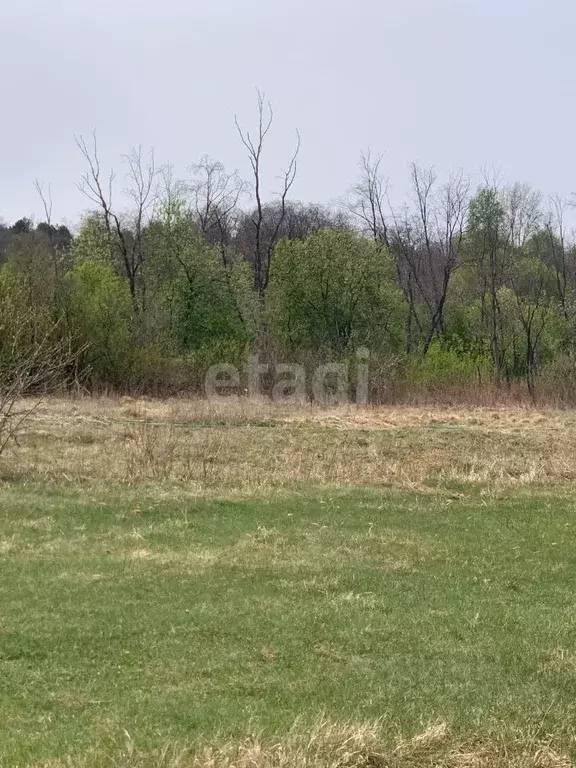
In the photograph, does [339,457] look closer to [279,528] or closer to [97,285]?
[279,528]

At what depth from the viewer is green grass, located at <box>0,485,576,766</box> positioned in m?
4.32

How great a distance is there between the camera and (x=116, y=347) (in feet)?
104

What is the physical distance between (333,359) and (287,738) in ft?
94.5

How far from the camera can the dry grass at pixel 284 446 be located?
500 inches

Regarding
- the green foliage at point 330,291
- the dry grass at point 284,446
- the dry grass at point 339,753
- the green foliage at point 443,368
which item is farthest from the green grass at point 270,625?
the green foliage at point 330,291

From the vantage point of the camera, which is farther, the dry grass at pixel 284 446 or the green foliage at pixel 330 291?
the green foliage at pixel 330 291

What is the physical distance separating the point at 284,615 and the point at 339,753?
2301mm

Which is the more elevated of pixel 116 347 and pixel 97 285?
pixel 97 285

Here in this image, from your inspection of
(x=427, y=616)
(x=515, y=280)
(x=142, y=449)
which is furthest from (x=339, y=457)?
(x=515, y=280)

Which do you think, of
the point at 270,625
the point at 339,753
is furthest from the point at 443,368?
the point at 339,753

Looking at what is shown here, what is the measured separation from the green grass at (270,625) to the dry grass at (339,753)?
0.49ft

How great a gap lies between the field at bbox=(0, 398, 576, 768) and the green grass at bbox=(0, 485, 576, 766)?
0.02 m

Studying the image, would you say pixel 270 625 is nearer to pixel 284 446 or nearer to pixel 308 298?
pixel 284 446

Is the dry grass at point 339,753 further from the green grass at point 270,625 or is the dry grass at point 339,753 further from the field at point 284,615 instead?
the green grass at point 270,625
